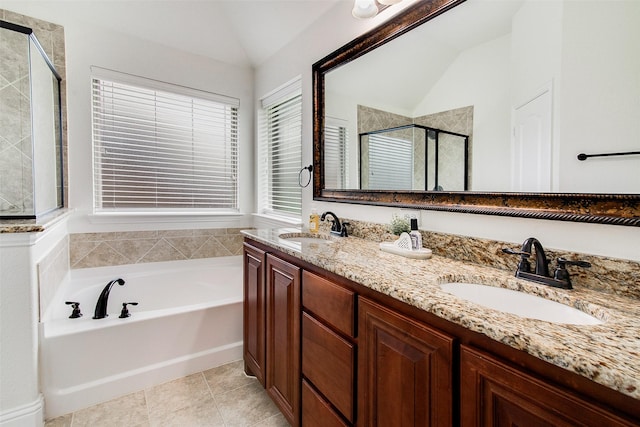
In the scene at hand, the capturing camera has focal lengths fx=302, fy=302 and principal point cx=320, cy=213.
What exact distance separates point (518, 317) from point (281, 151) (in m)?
2.53

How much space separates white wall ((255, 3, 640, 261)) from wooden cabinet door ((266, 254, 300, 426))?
25.7 inches

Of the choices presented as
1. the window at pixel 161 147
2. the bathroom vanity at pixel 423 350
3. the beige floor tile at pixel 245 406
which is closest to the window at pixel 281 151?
the window at pixel 161 147

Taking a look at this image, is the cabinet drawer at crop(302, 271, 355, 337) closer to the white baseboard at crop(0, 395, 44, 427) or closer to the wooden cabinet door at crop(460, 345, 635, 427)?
the wooden cabinet door at crop(460, 345, 635, 427)

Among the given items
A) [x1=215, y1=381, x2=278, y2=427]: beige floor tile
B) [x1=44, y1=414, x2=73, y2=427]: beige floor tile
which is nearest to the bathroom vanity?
[x1=215, y1=381, x2=278, y2=427]: beige floor tile

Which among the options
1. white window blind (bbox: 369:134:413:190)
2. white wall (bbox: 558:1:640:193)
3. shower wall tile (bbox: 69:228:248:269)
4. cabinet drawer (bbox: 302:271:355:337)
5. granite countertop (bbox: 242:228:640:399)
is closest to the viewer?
granite countertop (bbox: 242:228:640:399)

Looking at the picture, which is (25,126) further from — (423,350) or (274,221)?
(423,350)

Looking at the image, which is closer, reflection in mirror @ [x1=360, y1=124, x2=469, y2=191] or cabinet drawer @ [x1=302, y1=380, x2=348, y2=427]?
cabinet drawer @ [x1=302, y1=380, x2=348, y2=427]

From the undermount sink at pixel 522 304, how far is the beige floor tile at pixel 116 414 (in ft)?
5.74

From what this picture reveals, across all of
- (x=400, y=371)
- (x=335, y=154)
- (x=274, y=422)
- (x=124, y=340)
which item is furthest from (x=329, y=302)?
(x=124, y=340)

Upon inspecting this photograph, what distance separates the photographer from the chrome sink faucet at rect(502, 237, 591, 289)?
89cm

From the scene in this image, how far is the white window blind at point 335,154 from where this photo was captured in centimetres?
201

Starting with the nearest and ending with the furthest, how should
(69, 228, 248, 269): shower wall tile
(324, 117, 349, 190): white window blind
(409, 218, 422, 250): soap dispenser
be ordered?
1. (409, 218, 422, 250): soap dispenser
2. (324, 117, 349, 190): white window blind
3. (69, 228, 248, 269): shower wall tile

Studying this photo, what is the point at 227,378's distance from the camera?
201 cm

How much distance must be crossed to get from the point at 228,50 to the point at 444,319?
310cm
